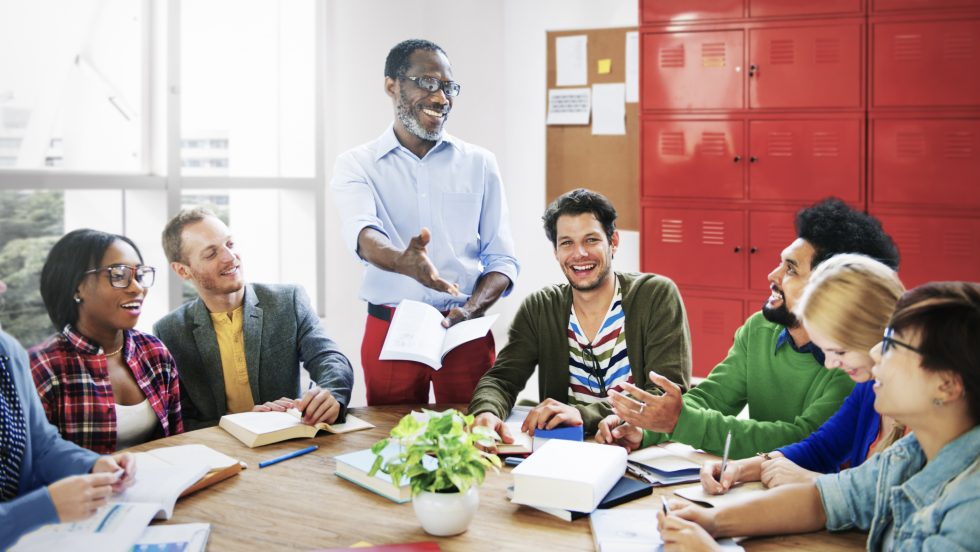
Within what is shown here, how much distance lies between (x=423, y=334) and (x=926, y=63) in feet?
9.69

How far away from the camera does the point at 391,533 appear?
1.42 m

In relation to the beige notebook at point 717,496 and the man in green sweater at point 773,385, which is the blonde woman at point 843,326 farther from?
the man in green sweater at point 773,385

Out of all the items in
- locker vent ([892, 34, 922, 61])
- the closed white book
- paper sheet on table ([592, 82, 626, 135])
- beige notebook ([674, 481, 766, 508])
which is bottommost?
beige notebook ([674, 481, 766, 508])

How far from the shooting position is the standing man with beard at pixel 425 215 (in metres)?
2.58

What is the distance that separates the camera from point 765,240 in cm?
421

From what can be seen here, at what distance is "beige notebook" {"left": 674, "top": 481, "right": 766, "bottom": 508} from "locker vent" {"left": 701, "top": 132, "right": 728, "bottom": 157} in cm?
289

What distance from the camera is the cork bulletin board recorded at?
4.79 meters

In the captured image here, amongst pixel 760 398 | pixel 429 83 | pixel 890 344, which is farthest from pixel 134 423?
pixel 890 344

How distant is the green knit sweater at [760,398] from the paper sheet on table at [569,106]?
3.00 m

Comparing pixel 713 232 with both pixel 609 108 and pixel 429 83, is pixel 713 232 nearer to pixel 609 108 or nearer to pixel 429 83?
pixel 609 108

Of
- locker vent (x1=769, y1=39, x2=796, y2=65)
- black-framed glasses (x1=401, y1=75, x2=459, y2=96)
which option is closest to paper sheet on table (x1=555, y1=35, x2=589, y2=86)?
locker vent (x1=769, y1=39, x2=796, y2=65)

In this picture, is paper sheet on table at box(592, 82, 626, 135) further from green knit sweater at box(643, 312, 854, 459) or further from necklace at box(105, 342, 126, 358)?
necklace at box(105, 342, 126, 358)

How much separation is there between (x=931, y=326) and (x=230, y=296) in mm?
1787

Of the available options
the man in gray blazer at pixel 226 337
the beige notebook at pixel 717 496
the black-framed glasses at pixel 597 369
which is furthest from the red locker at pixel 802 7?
the beige notebook at pixel 717 496
